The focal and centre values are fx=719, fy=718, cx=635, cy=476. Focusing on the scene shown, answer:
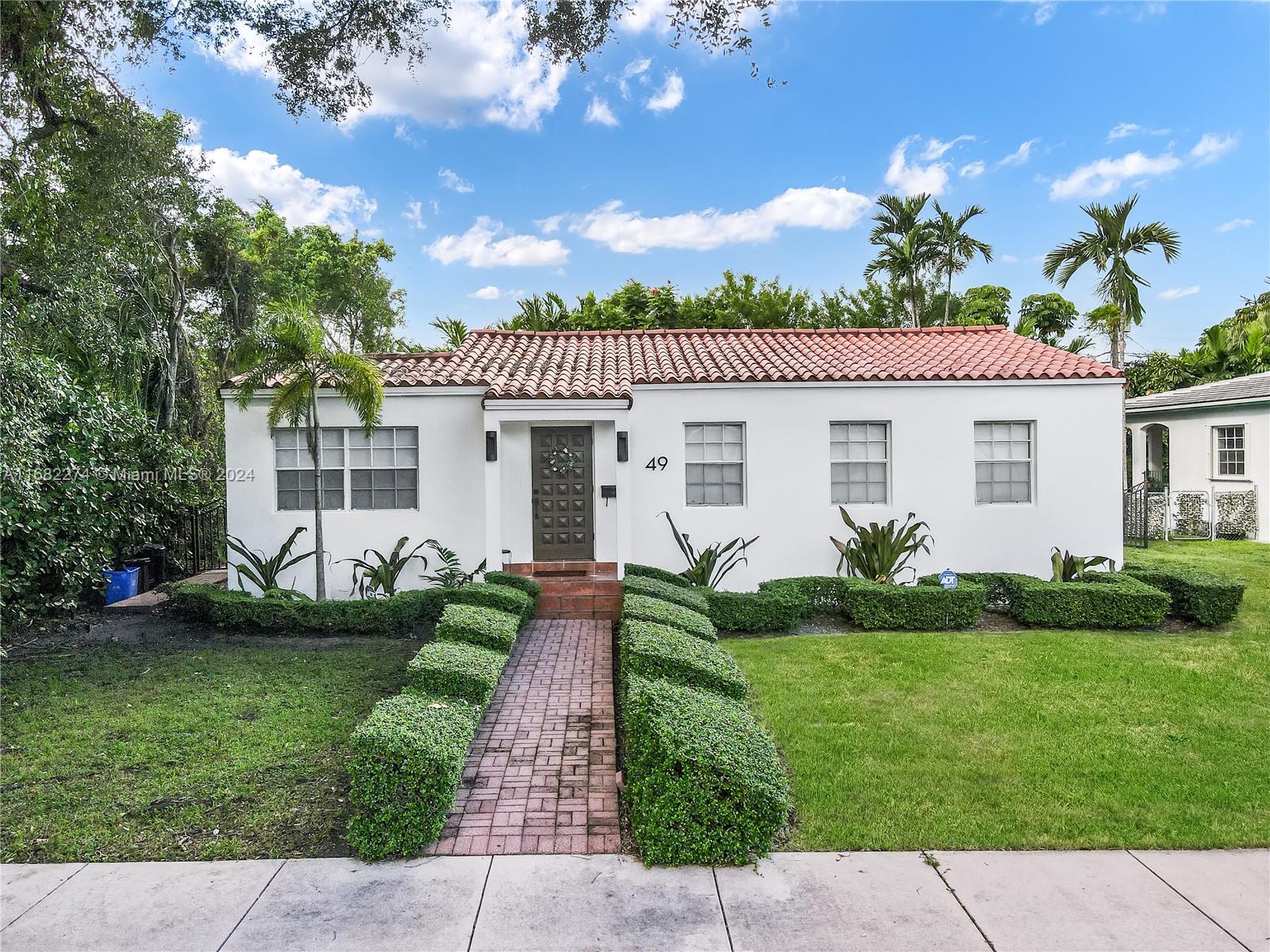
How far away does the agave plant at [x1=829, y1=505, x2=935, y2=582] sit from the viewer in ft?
32.4

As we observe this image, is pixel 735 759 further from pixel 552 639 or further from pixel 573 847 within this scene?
pixel 552 639

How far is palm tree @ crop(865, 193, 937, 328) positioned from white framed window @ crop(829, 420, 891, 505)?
17.4 m

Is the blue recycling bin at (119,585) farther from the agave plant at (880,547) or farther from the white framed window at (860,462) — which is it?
the white framed window at (860,462)

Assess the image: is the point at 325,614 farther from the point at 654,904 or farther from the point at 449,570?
the point at 654,904

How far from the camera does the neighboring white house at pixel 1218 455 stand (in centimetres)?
1521

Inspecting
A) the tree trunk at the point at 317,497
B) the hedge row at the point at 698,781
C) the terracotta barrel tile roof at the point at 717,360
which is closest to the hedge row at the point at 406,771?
the hedge row at the point at 698,781

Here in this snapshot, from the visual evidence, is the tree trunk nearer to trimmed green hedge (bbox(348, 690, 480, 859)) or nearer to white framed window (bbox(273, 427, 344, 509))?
white framed window (bbox(273, 427, 344, 509))

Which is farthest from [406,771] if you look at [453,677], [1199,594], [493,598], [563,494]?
[1199,594]

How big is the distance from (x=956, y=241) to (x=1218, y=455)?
39.4 feet

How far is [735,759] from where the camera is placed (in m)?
3.89

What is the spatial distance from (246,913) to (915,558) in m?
9.37

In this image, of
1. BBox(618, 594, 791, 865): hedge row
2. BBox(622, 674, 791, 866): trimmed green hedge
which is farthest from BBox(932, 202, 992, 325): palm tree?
BBox(622, 674, 791, 866): trimmed green hedge

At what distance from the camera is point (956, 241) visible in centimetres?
2525

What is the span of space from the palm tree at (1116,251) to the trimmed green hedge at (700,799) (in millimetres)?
22731
